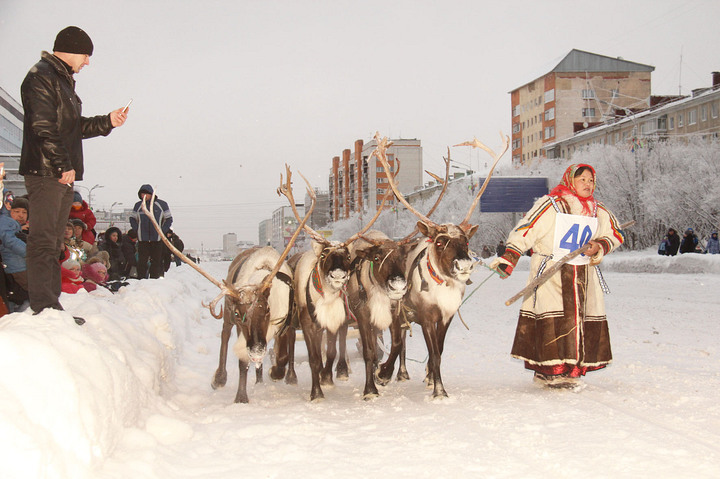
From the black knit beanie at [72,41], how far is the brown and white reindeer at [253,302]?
1.41 m

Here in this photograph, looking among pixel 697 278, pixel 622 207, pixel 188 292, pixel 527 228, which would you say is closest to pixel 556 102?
pixel 622 207

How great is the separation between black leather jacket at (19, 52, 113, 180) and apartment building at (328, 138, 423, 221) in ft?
310

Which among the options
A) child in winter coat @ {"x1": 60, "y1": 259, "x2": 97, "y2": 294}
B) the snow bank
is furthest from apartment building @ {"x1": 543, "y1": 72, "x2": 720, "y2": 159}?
the snow bank

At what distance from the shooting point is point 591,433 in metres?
4.68

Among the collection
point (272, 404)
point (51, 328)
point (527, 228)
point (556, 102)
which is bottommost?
point (272, 404)

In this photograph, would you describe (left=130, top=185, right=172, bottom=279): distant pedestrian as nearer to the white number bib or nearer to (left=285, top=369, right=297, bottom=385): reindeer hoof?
(left=285, top=369, right=297, bottom=385): reindeer hoof

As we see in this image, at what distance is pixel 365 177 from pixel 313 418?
115012mm

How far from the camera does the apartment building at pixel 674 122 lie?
151 ft

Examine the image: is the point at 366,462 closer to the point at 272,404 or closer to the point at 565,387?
the point at 272,404

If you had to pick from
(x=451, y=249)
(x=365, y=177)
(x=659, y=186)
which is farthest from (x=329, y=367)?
(x=365, y=177)

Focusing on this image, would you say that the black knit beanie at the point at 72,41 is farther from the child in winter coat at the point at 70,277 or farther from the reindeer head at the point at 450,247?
the reindeer head at the point at 450,247

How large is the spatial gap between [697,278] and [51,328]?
18.1 meters

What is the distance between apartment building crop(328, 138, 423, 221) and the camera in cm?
11125

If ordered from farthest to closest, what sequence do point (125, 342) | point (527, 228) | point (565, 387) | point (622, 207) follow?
point (622, 207)
point (527, 228)
point (565, 387)
point (125, 342)
